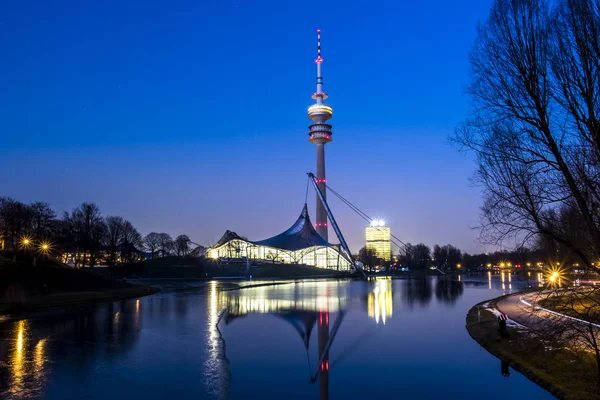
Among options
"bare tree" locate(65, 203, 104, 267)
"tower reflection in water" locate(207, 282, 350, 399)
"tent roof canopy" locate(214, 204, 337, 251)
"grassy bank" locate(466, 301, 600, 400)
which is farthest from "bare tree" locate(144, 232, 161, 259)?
"grassy bank" locate(466, 301, 600, 400)

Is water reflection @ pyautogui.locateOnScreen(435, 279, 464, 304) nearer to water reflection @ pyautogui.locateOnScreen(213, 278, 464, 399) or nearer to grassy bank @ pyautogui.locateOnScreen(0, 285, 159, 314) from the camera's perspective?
water reflection @ pyautogui.locateOnScreen(213, 278, 464, 399)

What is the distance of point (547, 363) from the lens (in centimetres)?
1227

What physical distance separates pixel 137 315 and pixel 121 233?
58896mm

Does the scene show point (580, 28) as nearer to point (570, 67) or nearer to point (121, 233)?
point (570, 67)

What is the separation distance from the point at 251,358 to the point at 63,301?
73.8ft

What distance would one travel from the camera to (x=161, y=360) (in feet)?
46.1

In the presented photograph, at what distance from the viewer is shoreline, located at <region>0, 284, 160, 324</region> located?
25755mm

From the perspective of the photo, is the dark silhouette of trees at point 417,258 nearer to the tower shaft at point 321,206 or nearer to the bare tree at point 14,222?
the tower shaft at point 321,206

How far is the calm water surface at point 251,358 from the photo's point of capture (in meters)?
11.0

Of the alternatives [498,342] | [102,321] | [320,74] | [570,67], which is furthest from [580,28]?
[320,74]

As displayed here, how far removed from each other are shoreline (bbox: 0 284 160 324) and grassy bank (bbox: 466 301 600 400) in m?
22.5

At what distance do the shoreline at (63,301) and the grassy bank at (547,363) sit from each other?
886 inches

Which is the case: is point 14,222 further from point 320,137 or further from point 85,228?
point 320,137

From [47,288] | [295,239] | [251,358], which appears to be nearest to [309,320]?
[251,358]
